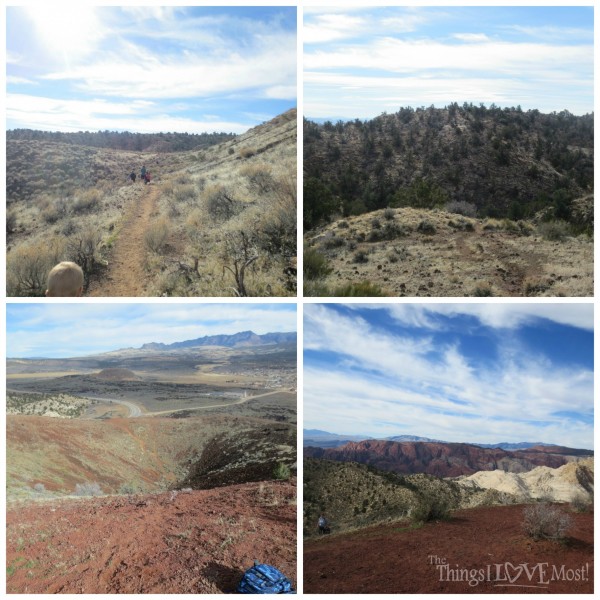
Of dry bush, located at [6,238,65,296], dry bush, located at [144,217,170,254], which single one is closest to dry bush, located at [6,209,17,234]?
dry bush, located at [6,238,65,296]

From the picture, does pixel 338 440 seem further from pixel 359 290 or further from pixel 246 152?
pixel 246 152

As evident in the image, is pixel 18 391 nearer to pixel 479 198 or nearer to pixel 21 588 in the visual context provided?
pixel 21 588

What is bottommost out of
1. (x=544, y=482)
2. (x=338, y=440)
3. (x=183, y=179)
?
(x=544, y=482)

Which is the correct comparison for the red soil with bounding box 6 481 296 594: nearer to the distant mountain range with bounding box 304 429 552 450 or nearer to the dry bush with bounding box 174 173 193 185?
the distant mountain range with bounding box 304 429 552 450

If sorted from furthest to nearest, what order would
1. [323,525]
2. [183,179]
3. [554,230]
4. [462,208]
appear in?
[462,208]
[183,179]
[554,230]
[323,525]

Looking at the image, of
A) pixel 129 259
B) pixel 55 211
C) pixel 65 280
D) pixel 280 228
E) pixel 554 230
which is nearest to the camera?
pixel 65 280

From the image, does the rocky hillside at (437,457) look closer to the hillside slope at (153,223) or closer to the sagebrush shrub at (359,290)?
the sagebrush shrub at (359,290)

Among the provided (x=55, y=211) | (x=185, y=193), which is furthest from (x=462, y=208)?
(x=55, y=211)

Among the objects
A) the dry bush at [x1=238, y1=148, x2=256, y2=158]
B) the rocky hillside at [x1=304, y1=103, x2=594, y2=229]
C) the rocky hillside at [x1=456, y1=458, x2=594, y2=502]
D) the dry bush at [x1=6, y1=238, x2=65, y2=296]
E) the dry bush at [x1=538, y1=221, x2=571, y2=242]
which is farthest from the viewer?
the rocky hillside at [x1=304, y1=103, x2=594, y2=229]
